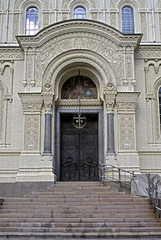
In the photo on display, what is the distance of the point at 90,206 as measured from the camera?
39.2ft

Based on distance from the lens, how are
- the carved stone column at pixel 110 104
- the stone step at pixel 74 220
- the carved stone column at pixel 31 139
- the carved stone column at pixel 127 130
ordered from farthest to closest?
the carved stone column at pixel 110 104
the carved stone column at pixel 127 130
the carved stone column at pixel 31 139
the stone step at pixel 74 220

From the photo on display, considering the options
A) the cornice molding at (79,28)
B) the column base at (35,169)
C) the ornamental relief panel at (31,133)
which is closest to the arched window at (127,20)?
the cornice molding at (79,28)

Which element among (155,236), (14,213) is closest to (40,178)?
(14,213)

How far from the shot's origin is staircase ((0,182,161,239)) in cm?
1016

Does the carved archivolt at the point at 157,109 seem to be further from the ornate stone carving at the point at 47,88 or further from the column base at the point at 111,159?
the ornate stone carving at the point at 47,88

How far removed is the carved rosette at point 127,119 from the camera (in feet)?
52.6

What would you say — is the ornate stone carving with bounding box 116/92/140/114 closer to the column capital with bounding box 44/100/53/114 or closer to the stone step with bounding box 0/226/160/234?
the column capital with bounding box 44/100/53/114

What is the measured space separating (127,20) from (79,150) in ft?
28.1

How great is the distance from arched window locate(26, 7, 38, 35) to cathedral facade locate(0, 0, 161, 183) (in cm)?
120

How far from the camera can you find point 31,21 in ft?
64.1

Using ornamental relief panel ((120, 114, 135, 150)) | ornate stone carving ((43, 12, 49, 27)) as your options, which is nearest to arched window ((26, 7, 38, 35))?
ornate stone carving ((43, 12, 49, 27))

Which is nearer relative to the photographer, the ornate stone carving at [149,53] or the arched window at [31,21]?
the ornate stone carving at [149,53]

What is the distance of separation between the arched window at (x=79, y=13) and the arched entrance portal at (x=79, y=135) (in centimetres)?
486

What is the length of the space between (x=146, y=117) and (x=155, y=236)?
832 centimetres
